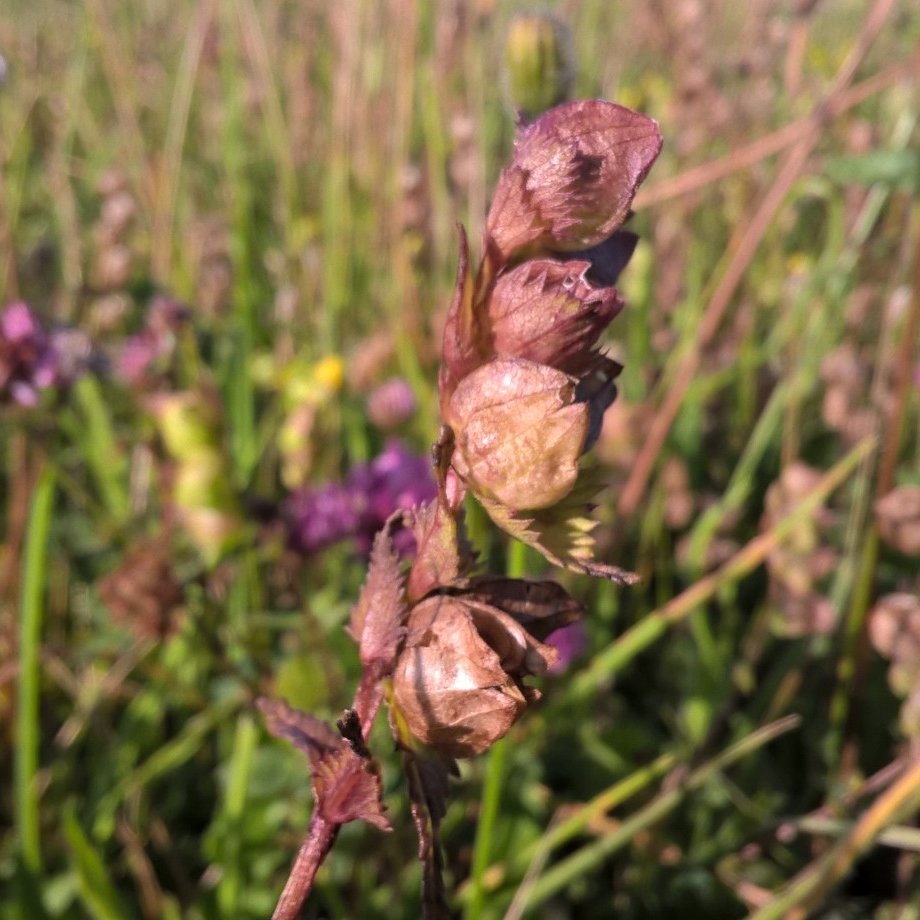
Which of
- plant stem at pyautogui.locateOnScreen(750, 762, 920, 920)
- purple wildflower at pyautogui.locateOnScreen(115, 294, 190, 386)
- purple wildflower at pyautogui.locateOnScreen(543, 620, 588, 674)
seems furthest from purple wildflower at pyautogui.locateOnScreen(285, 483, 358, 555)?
plant stem at pyautogui.locateOnScreen(750, 762, 920, 920)

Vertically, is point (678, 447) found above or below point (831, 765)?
above

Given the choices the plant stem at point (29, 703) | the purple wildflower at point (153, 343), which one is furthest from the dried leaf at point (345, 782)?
the purple wildflower at point (153, 343)

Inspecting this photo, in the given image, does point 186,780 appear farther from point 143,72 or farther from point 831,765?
point 143,72

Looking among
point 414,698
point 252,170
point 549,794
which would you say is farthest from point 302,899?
point 252,170

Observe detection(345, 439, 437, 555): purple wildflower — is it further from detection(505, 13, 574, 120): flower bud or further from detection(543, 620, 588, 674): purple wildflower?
detection(505, 13, 574, 120): flower bud

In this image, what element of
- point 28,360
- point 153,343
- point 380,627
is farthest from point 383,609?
point 153,343
